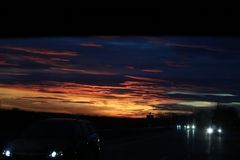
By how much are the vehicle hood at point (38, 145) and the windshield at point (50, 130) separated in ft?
1.58

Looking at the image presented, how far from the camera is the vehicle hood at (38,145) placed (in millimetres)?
15375

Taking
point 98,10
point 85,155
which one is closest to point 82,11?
point 98,10

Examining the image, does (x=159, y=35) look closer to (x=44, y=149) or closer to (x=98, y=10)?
(x=98, y=10)

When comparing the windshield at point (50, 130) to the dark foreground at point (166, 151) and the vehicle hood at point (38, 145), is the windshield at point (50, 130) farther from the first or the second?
the dark foreground at point (166, 151)

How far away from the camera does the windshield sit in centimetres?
1688

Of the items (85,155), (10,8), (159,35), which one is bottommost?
(85,155)

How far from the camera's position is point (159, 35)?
10.9m

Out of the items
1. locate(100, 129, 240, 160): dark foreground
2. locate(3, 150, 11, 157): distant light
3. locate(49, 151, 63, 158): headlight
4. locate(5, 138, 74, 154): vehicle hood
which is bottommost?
locate(100, 129, 240, 160): dark foreground

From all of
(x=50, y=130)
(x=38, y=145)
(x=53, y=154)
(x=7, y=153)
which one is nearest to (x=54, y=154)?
(x=53, y=154)

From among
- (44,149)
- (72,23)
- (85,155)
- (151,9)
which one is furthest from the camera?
(85,155)

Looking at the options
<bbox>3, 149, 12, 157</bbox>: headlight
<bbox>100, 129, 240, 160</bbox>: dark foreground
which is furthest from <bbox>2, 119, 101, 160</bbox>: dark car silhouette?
<bbox>100, 129, 240, 160</bbox>: dark foreground

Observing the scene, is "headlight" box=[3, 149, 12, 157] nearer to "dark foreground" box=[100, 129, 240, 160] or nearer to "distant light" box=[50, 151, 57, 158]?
"distant light" box=[50, 151, 57, 158]

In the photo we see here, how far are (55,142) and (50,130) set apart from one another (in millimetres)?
1184

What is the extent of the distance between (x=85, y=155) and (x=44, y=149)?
244 centimetres
